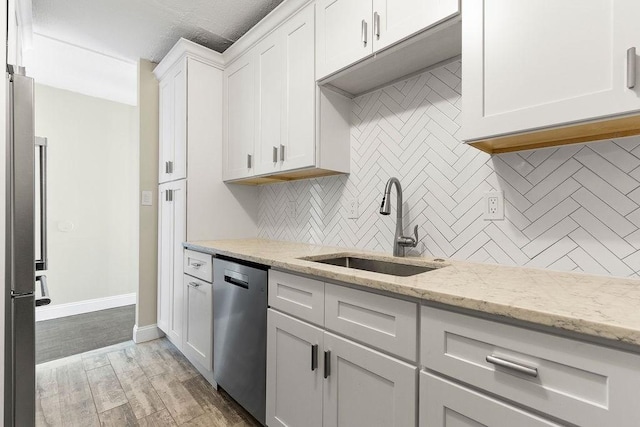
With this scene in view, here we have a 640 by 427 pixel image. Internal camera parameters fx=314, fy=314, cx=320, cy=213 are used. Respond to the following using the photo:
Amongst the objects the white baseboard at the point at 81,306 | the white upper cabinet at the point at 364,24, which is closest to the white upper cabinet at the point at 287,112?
the white upper cabinet at the point at 364,24

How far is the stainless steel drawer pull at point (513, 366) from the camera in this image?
733mm

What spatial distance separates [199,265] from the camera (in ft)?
7.03

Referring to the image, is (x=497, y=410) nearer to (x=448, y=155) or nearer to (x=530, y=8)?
(x=448, y=155)

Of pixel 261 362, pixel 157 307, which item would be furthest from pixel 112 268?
pixel 261 362

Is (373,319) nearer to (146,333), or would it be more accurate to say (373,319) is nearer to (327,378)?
(327,378)

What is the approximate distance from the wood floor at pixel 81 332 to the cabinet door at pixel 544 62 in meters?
3.28

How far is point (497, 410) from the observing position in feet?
2.61

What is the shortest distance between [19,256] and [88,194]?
2.74m

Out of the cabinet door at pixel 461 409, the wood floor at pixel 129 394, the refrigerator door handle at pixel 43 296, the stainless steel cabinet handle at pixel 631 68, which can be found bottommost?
the wood floor at pixel 129 394

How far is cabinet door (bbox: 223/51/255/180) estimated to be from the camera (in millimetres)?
2268

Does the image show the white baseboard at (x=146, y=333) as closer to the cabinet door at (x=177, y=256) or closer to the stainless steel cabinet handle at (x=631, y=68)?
the cabinet door at (x=177, y=256)

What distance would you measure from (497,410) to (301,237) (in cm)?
167

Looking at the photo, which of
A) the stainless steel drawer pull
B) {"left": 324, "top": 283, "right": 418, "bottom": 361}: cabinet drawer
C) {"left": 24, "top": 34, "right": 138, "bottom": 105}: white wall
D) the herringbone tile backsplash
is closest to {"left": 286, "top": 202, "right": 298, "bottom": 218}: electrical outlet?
the herringbone tile backsplash

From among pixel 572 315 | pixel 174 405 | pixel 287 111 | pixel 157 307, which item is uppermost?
pixel 287 111
